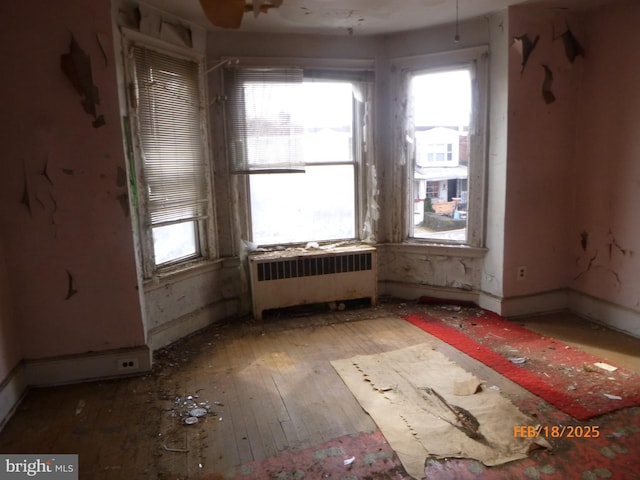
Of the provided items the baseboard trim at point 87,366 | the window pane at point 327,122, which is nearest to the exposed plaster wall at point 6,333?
the baseboard trim at point 87,366

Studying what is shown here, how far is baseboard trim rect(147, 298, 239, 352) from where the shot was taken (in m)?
3.26

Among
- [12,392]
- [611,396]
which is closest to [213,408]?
[12,392]

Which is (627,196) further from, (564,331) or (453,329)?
(453,329)

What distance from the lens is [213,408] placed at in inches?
99.3

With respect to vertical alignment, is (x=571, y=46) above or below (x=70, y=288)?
above

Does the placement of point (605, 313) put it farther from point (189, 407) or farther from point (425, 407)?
point (189, 407)

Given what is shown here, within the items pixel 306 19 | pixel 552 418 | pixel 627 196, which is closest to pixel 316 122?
pixel 306 19

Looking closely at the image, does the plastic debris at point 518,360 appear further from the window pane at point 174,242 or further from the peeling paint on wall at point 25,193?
the peeling paint on wall at point 25,193

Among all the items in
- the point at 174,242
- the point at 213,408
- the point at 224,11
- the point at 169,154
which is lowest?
the point at 213,408

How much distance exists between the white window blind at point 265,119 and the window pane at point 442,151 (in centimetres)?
109

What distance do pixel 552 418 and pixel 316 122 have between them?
2909 mm

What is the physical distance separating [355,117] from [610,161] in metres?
2.10

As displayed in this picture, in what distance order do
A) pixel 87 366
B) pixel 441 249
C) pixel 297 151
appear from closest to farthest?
1. pixel 87 366
2. pixel 297 151
3. pixel 441 249

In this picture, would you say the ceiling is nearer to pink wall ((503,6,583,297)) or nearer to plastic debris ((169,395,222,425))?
pink wall ((503,6,583,297))
